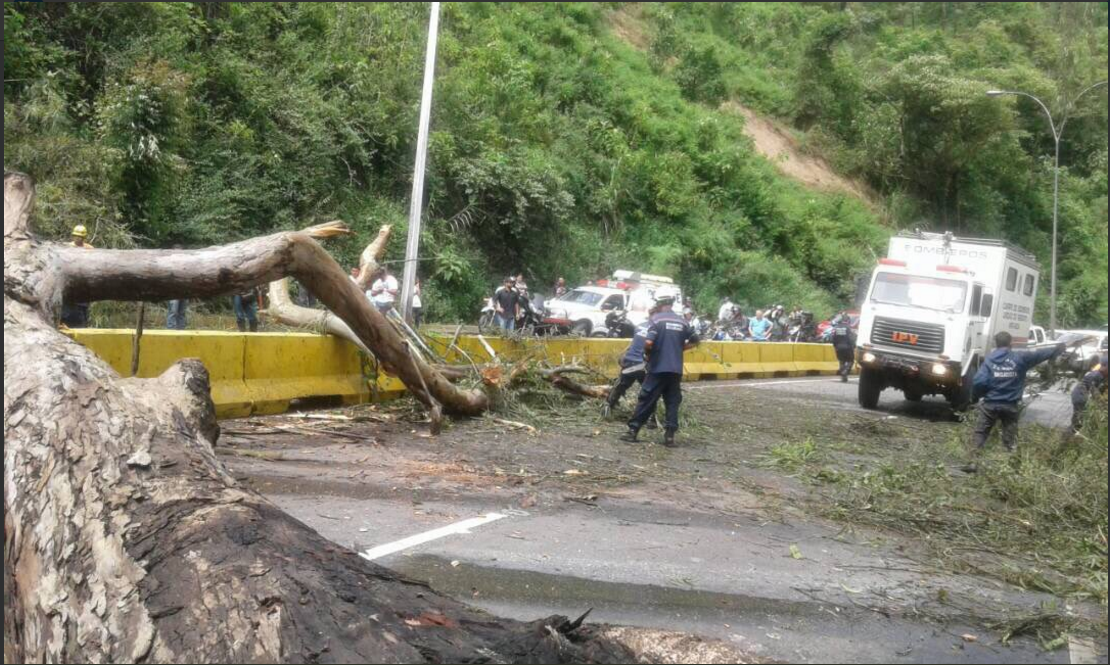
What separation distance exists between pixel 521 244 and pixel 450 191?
116 inches

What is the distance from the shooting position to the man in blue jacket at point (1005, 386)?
10.4m

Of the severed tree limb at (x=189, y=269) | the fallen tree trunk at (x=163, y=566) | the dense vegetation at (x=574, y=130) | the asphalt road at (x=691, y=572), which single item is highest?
the dense vegetation at (x=574, y=130)

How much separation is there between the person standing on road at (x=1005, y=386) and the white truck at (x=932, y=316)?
574 centimetres

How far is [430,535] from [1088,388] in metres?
6.90

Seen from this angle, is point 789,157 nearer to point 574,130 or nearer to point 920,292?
point 574,130

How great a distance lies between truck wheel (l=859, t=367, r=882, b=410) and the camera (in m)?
16.8

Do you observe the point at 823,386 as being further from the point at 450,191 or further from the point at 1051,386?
the point at 450,191

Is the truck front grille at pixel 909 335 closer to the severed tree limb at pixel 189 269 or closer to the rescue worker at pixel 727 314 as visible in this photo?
the severed tree limb at pixel 189 269

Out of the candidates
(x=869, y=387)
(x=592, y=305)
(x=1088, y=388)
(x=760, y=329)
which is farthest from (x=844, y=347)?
(x=1088, y=388)

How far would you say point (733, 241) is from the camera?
4000cm

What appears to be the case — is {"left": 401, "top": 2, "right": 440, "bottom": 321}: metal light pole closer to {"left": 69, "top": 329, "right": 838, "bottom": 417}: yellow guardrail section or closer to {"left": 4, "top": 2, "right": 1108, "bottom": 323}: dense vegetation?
{"left": 69, "top": 329, "right": 838, "bottom": 417}: yellow guardrail section

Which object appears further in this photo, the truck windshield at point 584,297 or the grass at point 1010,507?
the truck windshield at point 584,297

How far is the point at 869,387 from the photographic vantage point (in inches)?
664

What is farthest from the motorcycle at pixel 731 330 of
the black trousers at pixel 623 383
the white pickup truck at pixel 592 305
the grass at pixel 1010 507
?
the grass at pixel 1010 507
